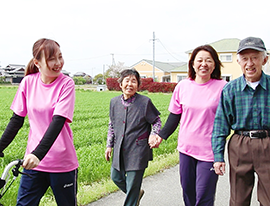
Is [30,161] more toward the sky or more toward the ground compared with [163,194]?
more toward the sky

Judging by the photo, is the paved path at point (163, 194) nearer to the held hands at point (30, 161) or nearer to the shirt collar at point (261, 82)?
the held hands at point (30, 161)

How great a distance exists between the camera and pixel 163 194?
426cm

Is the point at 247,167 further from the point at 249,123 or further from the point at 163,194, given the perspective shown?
the point at 163,194

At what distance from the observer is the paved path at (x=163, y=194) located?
12.9 feet

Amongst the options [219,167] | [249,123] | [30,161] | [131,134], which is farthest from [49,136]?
[249,123]

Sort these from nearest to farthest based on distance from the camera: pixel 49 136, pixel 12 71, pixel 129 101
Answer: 1. pixel 49 136
2. pixel 129 101
3. pixel 12 71

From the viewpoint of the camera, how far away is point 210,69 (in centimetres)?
317

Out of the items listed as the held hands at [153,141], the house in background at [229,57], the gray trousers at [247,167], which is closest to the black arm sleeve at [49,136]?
the held hands at [153,141]

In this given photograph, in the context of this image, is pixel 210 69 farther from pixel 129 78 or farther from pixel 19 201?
pixel 19 201

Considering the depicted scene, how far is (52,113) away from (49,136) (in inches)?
10.2

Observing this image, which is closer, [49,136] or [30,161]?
[30,161]

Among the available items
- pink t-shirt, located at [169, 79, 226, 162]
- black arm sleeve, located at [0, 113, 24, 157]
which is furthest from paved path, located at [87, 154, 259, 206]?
black arm sleeve, located at [0, 113, 24, 157]

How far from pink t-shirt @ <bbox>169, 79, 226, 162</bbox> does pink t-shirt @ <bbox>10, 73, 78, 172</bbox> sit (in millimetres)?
1311

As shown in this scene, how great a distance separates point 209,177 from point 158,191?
5.01ft
